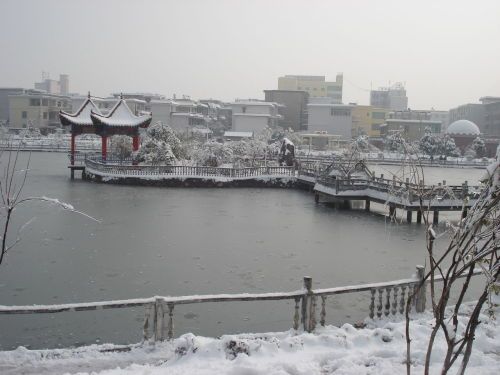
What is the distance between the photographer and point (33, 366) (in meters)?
6.45

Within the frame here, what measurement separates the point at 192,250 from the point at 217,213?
7.67 metres

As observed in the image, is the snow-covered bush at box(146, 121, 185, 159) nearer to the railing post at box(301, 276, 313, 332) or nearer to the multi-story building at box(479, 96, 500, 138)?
the railing post at box(301, 276, 313, 332)

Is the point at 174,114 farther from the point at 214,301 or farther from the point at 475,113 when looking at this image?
the point at 214,301

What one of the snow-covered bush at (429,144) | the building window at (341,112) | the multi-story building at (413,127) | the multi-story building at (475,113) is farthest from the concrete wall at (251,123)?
the multi-story building at (475,113)

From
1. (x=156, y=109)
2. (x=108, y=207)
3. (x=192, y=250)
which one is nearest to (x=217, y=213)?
(x=108, y=207)

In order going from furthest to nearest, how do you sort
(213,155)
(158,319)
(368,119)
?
(368,119) < (213,155) < (158,319)

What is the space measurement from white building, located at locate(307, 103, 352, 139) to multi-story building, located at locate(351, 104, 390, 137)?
5.73 metres

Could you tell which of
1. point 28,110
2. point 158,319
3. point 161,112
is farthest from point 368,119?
point 158,319

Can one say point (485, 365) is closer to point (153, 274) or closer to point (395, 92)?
point (153, 274)

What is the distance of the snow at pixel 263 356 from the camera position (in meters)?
6.13

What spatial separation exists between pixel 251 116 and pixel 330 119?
12204mm

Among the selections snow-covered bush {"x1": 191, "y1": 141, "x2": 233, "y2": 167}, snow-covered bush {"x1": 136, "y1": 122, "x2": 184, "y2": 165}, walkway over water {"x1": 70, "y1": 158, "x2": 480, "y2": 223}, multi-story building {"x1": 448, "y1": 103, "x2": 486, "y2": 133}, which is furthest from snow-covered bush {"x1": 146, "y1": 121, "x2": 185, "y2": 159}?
multi-story building {"x1": 448, "y1": 103, "x2": 486, "y2": 133}

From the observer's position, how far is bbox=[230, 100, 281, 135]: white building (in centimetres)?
7412

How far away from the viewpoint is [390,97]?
132 meters
